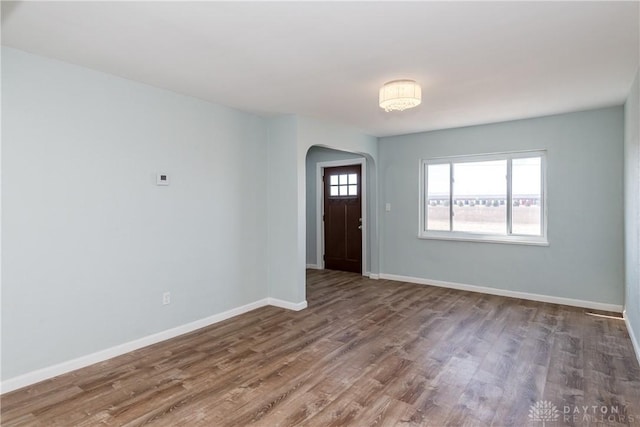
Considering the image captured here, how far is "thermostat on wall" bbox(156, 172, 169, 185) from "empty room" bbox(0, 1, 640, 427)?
2cm

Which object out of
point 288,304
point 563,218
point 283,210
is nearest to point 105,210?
point 283,210

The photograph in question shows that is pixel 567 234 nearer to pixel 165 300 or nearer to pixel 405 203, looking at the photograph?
pixel 405 203

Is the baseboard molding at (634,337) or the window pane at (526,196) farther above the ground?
the window pane at (526,196)

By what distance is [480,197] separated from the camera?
17.2 feet

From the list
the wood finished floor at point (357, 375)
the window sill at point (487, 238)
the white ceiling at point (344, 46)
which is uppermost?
the white ceiling at point (344, 46)

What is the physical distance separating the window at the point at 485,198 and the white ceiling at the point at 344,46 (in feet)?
4.27

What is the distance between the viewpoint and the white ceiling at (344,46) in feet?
6.68

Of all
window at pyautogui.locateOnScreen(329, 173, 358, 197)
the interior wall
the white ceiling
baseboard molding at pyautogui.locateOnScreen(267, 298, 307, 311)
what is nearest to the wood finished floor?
baseboard molding at pyautogui.locateOnScreen(267, 298, 307, 311)

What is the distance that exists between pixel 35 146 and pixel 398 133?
4699 mm

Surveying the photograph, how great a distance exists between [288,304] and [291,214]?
1.15m

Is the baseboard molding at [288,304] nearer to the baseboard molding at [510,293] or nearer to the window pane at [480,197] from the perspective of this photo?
the baseboard molding at [510,293]

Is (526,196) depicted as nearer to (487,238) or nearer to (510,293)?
(487,238)

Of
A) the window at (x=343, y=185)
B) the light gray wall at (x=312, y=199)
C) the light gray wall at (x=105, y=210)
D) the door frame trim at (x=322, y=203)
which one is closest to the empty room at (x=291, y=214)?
the light gray wall at (x=105, y=210)

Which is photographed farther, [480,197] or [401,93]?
[480,197]
